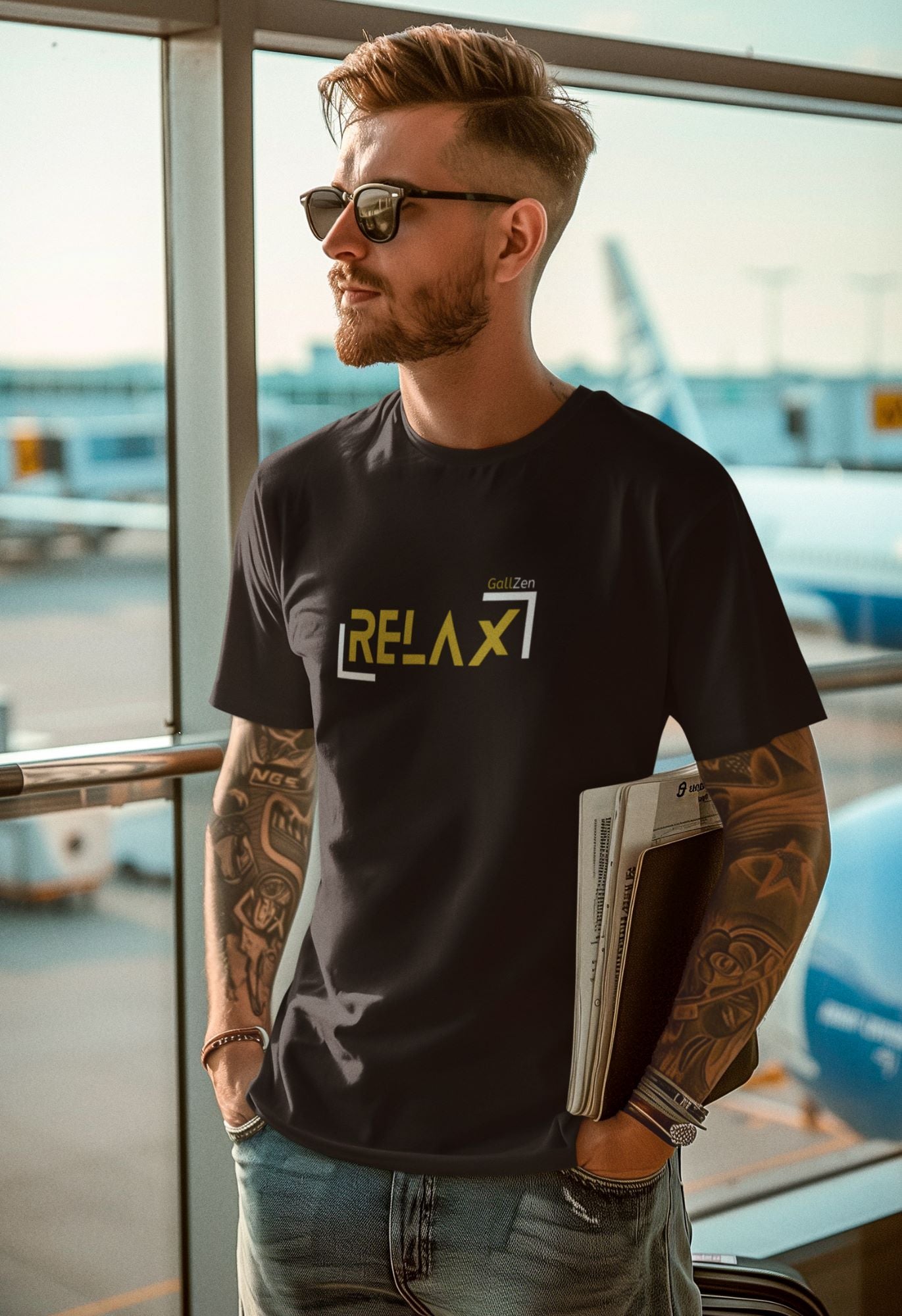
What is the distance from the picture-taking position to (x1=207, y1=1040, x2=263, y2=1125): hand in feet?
4.93

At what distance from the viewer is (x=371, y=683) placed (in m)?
1.42

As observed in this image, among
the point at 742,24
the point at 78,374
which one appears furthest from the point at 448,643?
the point at 742,24

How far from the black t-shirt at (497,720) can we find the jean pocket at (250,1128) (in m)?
0.03

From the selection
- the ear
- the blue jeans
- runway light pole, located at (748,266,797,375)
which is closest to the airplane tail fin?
runway light pole, located at (748,266,797,375)

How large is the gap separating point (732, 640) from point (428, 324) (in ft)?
1.42

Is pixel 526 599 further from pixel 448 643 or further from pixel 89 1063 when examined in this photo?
pixel 89 1063

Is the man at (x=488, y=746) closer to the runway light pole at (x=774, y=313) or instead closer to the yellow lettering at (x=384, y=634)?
the yellow lettering at (x=384, y=634)

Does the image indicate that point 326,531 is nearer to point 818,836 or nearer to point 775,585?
point 775,585

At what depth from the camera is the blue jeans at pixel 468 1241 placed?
136cm

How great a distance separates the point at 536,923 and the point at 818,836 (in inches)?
11.7

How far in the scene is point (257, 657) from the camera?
1.60 meters

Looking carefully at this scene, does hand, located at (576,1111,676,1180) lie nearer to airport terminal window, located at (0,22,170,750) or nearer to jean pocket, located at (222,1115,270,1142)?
jean pocket, located at (222,1115,270,1142)

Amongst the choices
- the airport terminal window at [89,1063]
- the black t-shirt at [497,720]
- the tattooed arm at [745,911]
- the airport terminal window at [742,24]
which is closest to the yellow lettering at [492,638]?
the black t-shirt at [497,720]

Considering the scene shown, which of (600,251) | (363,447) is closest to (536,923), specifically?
(363,447)
